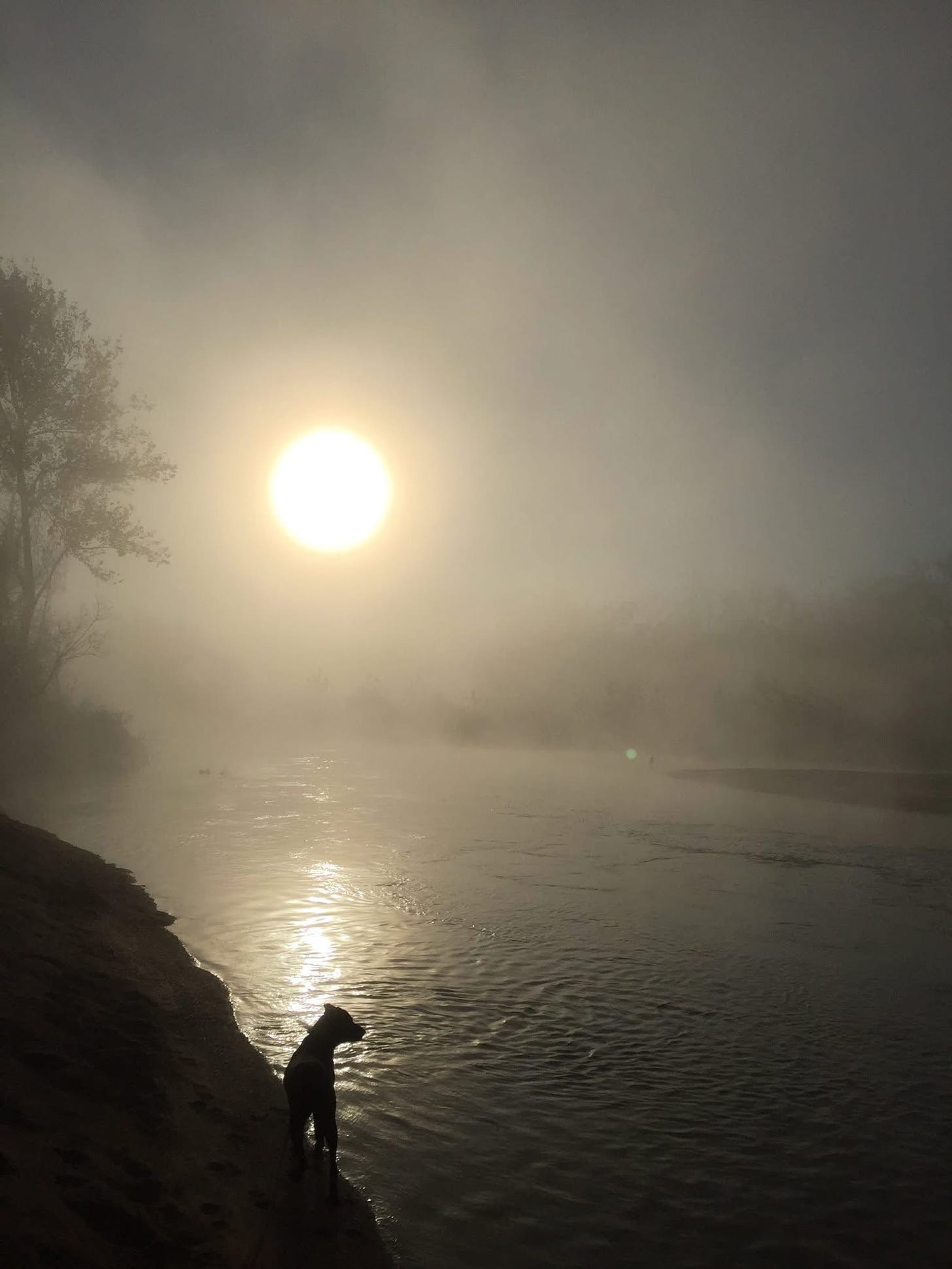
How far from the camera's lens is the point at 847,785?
60.1 meters

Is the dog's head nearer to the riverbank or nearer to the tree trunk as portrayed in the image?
the riverbank

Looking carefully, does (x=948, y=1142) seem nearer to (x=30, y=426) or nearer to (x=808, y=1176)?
(x=808, y=1176)

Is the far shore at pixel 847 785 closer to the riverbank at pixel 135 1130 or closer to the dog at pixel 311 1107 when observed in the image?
the riverbank at pixel 135 1130

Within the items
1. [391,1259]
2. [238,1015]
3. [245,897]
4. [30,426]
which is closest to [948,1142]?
[391,1259]

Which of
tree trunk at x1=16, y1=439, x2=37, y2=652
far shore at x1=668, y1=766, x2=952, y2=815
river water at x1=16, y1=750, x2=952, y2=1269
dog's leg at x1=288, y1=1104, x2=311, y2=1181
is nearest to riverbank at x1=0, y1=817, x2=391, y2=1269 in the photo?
dog's leg at x1=288, y1=1104, x2=311, y2=1181

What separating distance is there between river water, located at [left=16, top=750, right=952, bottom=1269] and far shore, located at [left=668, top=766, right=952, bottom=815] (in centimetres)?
2129

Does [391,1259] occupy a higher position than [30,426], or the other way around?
[30,426]

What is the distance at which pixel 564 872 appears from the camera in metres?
25.1

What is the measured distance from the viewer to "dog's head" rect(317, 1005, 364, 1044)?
8.09m

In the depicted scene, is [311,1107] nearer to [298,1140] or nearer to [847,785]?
[298,1140]

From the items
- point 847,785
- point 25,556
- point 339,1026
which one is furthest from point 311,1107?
point 847,785

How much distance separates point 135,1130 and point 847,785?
63.3 m

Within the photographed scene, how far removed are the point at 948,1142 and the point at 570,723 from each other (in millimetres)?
111365

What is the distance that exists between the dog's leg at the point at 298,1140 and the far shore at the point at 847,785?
155 feet
